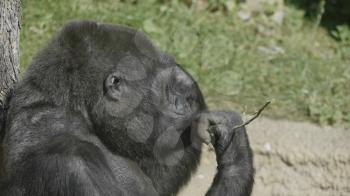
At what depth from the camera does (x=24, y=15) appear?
Result: 20.3ft

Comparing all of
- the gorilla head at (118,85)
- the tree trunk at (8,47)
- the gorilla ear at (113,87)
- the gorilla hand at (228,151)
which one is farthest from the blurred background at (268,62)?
the gorilla ear at (113,87)

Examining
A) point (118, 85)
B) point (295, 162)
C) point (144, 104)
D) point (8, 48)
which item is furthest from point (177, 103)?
point (295, 162)

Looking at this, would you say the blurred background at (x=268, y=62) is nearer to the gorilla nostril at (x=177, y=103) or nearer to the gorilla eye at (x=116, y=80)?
the gorilla nostril at (x=177, y=103)

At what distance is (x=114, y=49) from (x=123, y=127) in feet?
1.24

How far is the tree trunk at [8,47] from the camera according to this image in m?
3.90

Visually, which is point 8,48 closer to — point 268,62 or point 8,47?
point 8,47

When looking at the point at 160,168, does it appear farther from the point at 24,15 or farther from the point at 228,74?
the point at 24,15

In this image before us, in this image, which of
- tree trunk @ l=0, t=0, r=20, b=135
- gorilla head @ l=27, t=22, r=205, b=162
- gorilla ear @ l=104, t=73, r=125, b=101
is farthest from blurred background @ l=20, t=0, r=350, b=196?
gorilla ear @ l=104, t=73, r=125, b=101

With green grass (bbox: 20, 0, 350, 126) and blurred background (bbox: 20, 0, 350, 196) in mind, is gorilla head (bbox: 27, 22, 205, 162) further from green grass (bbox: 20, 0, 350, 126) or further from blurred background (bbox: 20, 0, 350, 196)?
green grass (bbox: 20, 0, 350, 126)

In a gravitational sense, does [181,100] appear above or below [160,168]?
above

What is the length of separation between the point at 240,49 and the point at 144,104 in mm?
3008

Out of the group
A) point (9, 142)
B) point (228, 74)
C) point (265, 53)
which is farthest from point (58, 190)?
point (265, 53)

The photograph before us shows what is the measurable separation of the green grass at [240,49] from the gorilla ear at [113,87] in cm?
202

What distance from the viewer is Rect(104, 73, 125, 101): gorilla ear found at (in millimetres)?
3521
